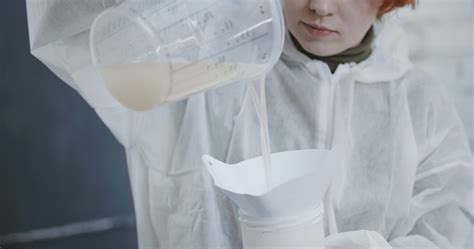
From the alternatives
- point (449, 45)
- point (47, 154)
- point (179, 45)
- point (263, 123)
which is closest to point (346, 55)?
point (263, 123)

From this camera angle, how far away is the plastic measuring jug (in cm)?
67

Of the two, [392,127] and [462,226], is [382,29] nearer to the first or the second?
[392,127]


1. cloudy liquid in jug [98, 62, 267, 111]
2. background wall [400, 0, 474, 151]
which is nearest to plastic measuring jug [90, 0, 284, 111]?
cloudy liquid in jug [98, 62, 267, 111]

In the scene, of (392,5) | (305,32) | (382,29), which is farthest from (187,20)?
(382,29)

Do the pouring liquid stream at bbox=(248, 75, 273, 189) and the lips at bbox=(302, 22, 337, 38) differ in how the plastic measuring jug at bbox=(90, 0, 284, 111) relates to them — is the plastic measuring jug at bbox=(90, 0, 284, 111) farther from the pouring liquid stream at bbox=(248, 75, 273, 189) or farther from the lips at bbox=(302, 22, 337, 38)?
the lips at bbox=(302, 22, 337, 38)

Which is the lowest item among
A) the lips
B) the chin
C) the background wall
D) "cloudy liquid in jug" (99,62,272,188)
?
the background wall

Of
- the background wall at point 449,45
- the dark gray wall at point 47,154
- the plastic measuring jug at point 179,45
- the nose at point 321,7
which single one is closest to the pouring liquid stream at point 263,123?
the plastic measuring jug at point 179,45

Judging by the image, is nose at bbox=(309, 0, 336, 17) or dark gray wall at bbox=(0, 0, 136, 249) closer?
nose at bbox=(309, 0, 336, 17)

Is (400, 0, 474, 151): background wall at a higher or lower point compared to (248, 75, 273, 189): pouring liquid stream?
lower

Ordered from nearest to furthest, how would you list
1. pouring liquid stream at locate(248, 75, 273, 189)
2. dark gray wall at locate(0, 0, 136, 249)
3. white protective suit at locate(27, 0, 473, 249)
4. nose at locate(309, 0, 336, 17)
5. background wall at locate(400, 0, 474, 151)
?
pouring liquid stream at locate(248, 75, 273, 189)
nose at locate(309, 0, 336, 17)
white protective suit at locate(27, 0, 473, 249)
dark gray wall at locate(0, 0, 136, 249)
background wall at locate(400, 0, 474, 151)

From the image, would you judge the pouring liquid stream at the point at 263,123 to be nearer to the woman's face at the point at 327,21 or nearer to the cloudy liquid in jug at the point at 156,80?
the cloudy liquid in jug at the point at 156,80

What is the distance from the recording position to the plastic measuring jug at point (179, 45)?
67 centimetres

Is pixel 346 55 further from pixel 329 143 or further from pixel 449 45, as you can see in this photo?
pixel 449 45

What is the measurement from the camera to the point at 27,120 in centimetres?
→ 130
